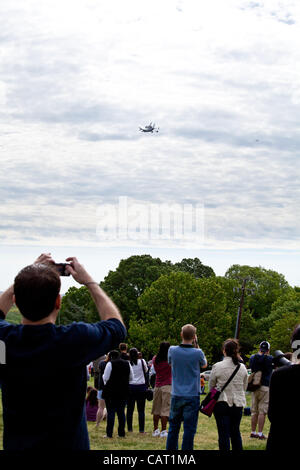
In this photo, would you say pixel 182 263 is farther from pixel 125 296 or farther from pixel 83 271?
pixel 83 271

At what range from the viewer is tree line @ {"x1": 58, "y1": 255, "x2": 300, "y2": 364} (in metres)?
59.5

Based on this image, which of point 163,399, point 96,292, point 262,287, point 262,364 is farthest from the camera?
point 262,287

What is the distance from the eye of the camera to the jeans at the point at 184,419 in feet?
30.2

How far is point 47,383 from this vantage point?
2.94 metres

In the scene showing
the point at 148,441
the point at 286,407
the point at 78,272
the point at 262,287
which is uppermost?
the point at 262,287

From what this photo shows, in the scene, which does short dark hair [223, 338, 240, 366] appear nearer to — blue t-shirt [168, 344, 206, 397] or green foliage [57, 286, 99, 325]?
blue t-shirt [168, 344, 206, 397]

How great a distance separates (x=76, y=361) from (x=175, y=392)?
Result: 6.67 metres

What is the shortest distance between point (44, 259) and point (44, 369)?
65cm

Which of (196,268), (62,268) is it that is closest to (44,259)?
(62,268)

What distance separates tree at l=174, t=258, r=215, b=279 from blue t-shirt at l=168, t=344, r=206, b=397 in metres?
67.6

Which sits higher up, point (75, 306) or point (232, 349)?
point (75, 306)

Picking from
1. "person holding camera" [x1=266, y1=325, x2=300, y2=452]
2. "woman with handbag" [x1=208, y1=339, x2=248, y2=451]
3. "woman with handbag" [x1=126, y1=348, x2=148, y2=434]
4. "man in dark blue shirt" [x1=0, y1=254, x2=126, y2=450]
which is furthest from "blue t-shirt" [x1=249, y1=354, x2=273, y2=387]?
"man in dark blue shirt" [x1=0, y1=254, x2=126, y2=450]

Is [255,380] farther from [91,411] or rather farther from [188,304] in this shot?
[188,304]
